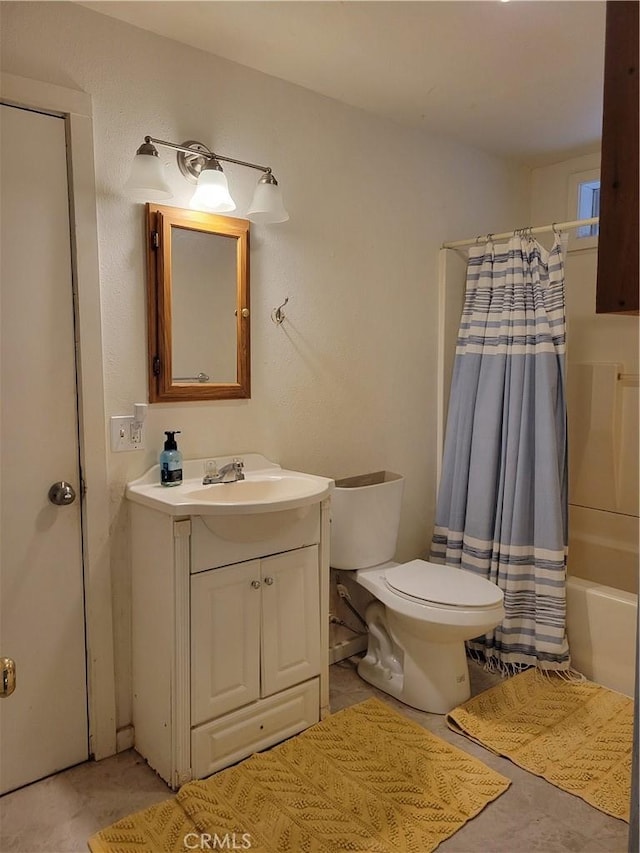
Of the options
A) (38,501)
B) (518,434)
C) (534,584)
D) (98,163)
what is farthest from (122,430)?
(534,584)

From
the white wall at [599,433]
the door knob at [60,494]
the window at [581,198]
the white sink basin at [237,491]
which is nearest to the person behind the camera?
the white sink basin at [237,491]

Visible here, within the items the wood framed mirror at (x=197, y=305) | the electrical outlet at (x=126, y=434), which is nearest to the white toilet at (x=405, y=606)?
the wood framed mirror at (x=197, y=305)

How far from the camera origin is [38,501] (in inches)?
71.4

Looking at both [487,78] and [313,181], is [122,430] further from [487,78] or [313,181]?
[487,78]

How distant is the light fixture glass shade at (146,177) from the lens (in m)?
1.79

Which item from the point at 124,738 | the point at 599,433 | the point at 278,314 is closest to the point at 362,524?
the point at 278,314

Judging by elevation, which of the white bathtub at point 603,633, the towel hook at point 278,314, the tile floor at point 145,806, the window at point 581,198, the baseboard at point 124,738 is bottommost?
the tile floor at point 145,806

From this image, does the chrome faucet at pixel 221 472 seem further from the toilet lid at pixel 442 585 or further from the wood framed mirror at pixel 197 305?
the toilet lid at pixel 442 585

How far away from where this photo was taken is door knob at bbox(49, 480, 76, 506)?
1.83 metres

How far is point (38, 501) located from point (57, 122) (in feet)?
3.72

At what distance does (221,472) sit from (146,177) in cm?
97

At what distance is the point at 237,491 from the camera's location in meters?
2.06

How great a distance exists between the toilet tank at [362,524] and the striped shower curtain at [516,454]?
0.44 meters

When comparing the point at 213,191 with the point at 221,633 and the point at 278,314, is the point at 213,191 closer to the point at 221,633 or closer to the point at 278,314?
the point at 278,314
